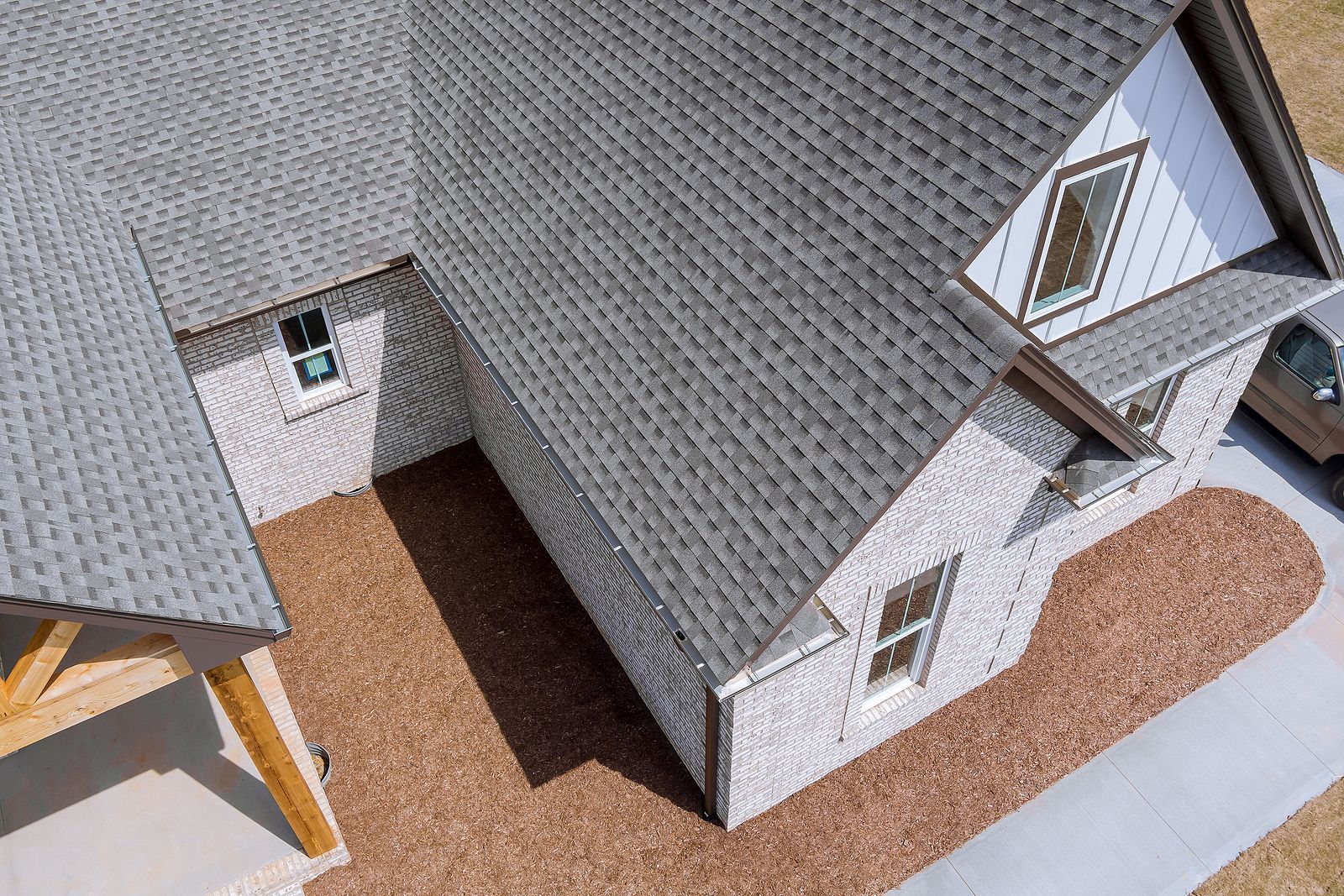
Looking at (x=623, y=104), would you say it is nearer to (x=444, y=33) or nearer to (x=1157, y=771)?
(x=444, y=33)

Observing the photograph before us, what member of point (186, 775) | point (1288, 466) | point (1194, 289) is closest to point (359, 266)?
point (186, 775)

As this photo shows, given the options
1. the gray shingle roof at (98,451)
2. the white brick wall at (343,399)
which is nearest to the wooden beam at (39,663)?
the gray shingle roof at (98,451)

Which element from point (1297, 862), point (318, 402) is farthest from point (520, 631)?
point (1297, 862)

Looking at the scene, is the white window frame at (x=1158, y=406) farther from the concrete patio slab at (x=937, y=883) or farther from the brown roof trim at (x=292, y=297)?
the brown roof trim at (x=292, y=297)

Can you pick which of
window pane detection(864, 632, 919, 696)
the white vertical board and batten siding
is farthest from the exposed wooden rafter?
the white vertical board and batten siding

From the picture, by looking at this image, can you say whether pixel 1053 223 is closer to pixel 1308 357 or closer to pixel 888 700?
pixel 888 700

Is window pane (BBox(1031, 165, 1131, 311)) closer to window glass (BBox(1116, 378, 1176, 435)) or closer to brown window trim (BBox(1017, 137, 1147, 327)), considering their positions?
brown window trim (BBox(1017, 137, 1147, 327))

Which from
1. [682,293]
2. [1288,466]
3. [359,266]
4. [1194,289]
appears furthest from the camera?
[1288,466]
